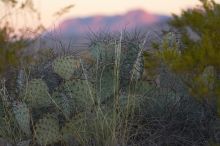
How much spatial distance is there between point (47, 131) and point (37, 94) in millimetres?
376

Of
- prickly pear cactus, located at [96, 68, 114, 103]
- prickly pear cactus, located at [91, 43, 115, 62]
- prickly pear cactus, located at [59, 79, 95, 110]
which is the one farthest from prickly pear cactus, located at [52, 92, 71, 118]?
prickly pear cactus, located at [91, 43, 115, 62]

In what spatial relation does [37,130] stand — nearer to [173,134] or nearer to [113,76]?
[113,76]

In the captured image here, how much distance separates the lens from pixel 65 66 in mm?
5199

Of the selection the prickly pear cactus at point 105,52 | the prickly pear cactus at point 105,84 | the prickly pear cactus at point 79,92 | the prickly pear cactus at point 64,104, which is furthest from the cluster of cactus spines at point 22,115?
the prickly pear cactus at point 105,52

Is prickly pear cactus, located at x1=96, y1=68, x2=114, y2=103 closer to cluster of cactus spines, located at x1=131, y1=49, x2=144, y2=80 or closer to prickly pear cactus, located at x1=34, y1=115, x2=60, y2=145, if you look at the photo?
cluster of cactus spines, located at x1=131, y1=49, x2=144, y2=80

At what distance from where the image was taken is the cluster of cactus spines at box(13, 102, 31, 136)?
5035 millimetres

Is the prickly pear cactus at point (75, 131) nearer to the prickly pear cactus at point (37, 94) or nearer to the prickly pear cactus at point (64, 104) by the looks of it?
the prickly pear cactus at point (64, 104)

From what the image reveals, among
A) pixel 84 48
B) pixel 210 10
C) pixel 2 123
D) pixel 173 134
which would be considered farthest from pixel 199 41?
pixel 2 123

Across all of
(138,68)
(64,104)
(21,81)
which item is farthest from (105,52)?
(21,81)

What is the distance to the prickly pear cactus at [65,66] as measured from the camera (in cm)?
523

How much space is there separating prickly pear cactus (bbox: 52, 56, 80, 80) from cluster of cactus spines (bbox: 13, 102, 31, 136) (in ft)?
1.43

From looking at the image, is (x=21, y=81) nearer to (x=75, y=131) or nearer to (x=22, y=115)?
(x=22, y=115)

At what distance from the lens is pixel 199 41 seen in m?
5.01

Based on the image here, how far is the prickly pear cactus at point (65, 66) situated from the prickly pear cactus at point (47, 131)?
453mm
